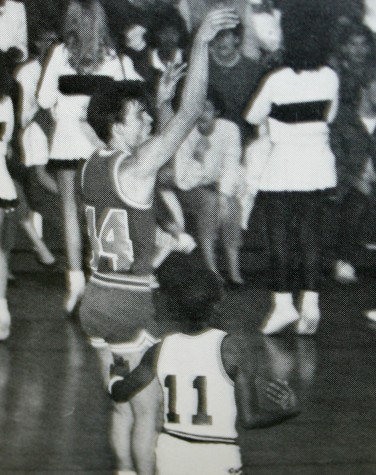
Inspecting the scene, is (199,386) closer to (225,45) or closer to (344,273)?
(225,45)

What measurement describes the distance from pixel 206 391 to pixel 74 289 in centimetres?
134

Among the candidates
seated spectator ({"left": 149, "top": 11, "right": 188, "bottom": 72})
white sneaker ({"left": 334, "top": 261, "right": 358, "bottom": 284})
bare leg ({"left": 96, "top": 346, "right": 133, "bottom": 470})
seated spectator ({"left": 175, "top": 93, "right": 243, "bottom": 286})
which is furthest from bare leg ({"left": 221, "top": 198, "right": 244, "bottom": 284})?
bare leg ({"left": 96, "top": 346, "right": 133, "bottom": 470})

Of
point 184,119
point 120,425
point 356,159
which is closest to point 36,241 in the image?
point 356,159

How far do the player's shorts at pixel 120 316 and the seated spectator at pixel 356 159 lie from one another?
3.76 feet

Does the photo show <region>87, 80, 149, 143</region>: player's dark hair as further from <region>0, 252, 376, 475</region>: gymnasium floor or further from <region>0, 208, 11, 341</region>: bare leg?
<region>0, 208, 11, 341</region>: bare leg

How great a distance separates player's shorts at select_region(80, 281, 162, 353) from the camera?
7.11 feet

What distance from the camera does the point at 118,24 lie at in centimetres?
285

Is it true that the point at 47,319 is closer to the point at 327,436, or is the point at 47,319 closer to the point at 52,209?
the point at 52,209

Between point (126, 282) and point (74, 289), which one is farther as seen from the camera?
point (74, 289)

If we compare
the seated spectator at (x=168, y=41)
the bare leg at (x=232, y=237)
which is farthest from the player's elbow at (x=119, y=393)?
the bare leg at (x=232, y=237)

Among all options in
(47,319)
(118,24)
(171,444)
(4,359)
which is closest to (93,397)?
(4,359)

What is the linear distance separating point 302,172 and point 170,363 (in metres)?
1.21

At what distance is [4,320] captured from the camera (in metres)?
3.23

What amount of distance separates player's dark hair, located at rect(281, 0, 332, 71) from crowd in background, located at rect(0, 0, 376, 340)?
0.06 ft
